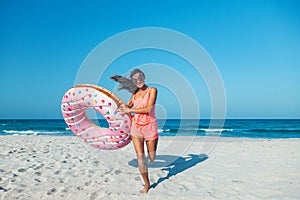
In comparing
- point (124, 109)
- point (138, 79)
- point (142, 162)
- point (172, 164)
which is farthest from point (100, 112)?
point (172, 164)

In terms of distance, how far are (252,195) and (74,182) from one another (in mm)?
2424

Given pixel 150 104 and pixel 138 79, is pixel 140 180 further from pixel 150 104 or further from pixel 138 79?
pixel 138 79

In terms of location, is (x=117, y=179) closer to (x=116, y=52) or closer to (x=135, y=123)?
(x=135, y=123)

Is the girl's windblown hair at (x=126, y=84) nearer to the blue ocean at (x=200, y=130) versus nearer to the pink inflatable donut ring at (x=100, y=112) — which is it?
the pink inflatable donut ring at (x=100, y=112)

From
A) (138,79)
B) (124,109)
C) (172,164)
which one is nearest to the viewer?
(138,79)

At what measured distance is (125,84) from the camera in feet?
11.9

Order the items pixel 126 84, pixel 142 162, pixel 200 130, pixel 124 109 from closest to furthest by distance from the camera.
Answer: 1. pixel 142 162
2. pixel 124 109
3. pixel 126 84
4. pixel 200 130

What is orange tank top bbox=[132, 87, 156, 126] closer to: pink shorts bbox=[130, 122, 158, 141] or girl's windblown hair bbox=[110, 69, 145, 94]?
pink shorts bbox=[130, 122, 158, 141]

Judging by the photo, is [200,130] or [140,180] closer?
[140,180]

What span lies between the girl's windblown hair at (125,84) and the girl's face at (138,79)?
0.48 feet

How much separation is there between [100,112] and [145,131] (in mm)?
896

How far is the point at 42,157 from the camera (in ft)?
17.6

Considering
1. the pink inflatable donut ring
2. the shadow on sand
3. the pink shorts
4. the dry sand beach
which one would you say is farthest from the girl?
the shadow on sand

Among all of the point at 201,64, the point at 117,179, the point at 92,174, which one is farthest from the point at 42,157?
the point at 201,64
